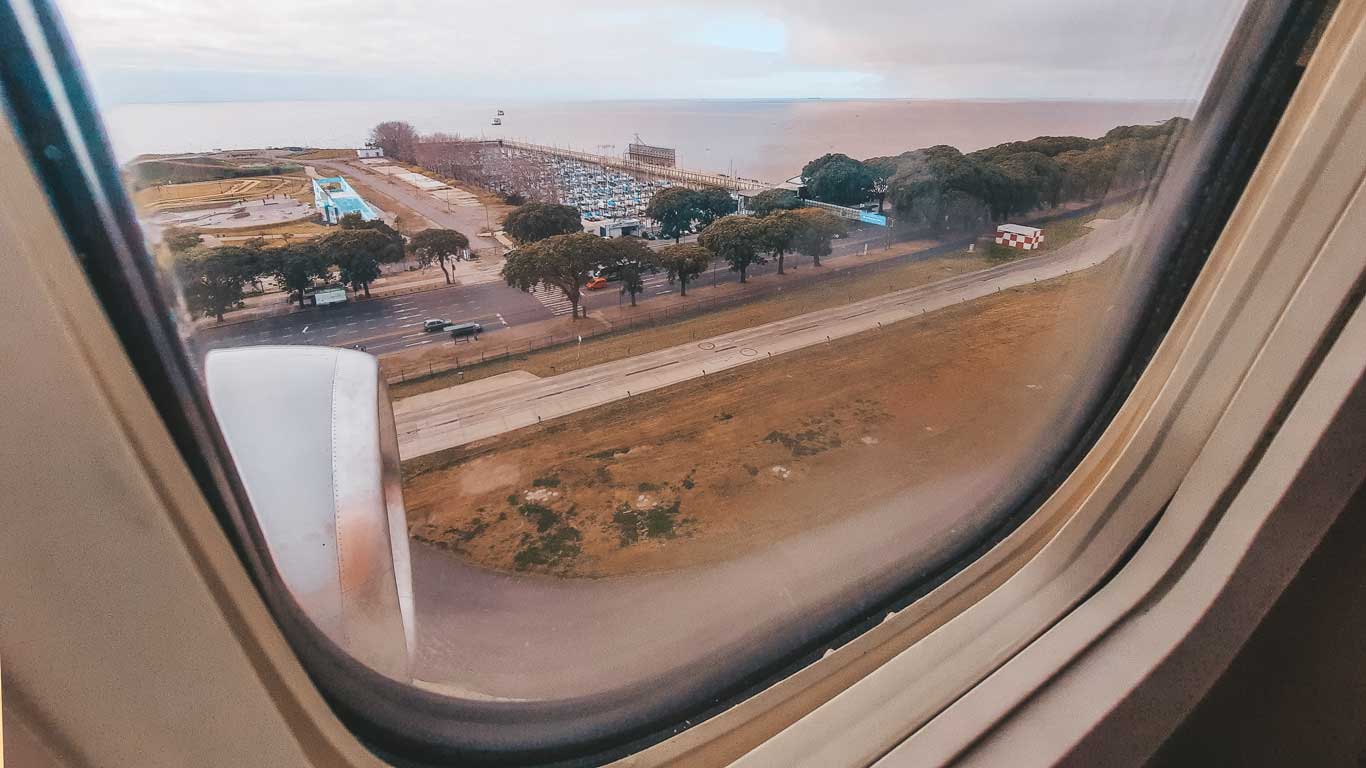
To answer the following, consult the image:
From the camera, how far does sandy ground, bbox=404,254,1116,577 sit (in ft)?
4.36

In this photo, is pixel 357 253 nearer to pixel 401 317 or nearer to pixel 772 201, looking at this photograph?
pixel 401 317

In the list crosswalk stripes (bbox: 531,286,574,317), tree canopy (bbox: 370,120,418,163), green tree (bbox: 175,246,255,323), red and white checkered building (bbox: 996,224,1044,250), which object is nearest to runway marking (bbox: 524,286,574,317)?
crosswalk stripes (bbox: 531,286,574,317)

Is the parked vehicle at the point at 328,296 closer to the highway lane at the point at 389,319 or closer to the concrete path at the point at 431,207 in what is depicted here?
the highway lane at the point at 389,319

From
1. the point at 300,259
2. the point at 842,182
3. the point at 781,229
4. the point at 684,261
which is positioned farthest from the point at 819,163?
the point at 300,259

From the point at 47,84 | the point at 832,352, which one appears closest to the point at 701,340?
the point at 832,352

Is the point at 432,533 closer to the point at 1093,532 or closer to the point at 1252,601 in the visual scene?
the point at 1093,532

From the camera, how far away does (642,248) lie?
1.41 metres

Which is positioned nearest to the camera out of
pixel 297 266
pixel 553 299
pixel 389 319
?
pixel 297 266

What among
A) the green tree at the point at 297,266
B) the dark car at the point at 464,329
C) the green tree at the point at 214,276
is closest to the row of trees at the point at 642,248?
the dark car at the point at 464,329

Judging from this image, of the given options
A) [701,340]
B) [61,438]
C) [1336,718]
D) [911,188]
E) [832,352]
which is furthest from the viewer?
[832,352]

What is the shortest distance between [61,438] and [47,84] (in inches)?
10.5

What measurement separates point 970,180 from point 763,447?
2.73 feet

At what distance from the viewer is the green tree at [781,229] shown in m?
1.54

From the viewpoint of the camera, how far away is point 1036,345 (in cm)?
155
